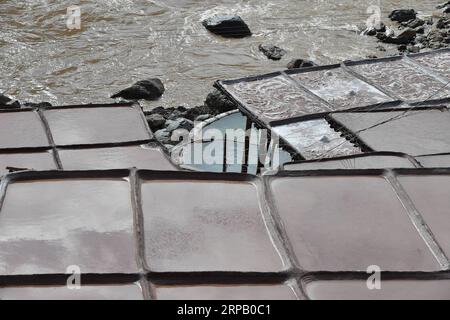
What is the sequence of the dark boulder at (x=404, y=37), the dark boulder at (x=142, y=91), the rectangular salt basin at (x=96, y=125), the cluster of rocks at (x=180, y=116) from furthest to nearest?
the dark boulder at (x=404, y=37), the dark boulder at (x=142, y=91), the cluster of rocks at (x=180, y=116), the rectangular salt basin at (x=96, y=125)

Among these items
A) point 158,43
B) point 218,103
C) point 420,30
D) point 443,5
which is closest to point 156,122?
point 218,103

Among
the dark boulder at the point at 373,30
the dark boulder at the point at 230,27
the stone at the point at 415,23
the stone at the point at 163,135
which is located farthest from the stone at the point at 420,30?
the stone at the point at 163,135

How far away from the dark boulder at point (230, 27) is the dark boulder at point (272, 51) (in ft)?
1.90

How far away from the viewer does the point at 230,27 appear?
873cm

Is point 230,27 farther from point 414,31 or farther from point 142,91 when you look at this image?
point 142,91

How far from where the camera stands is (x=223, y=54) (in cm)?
820

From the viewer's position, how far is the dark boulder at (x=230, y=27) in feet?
28.5

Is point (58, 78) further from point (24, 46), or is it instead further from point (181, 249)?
point (181, 249)

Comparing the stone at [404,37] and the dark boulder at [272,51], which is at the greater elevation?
the stone at [404,37]

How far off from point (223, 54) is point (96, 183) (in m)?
6.75

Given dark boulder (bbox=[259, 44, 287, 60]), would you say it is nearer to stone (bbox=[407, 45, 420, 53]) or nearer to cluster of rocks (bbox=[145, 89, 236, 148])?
stone (bbox=[407, 45, 420, 53])

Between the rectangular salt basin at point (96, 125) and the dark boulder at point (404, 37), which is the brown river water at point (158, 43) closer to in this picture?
the dark boulder at point (404, 37)

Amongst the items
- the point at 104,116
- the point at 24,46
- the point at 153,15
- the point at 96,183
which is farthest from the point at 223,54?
the point at 96,183

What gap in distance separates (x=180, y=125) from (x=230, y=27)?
12.6ft
